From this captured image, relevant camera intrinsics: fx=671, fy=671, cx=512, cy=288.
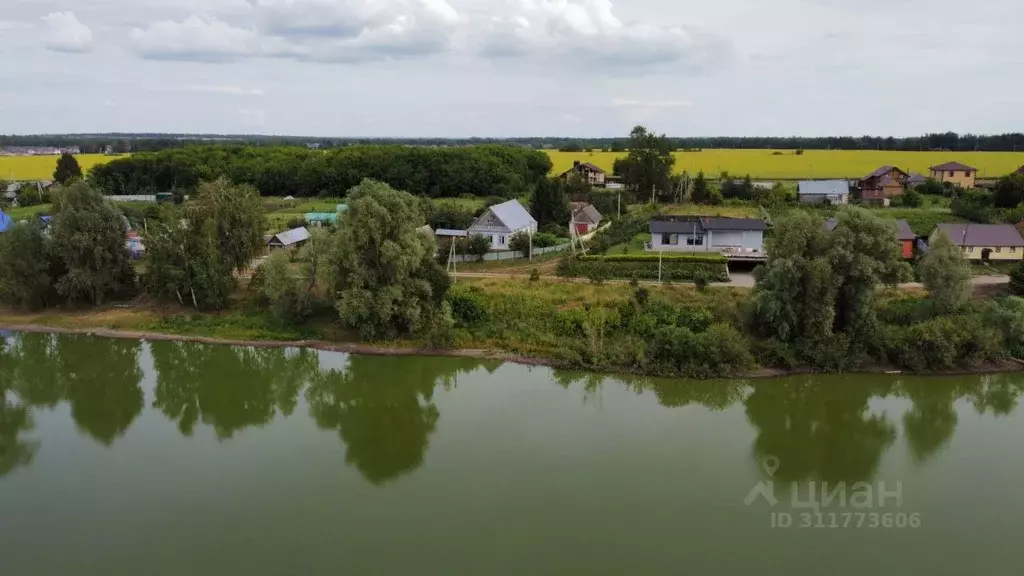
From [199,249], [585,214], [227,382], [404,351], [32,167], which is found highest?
[32,167]

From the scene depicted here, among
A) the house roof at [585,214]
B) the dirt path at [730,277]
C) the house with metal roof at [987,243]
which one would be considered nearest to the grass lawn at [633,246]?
the house roof at [585,214]

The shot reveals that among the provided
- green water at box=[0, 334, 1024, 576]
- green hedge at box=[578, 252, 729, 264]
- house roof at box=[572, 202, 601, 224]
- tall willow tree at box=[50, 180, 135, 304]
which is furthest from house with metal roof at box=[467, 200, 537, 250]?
tall willow tree at box=[50, 180, 135, 304]

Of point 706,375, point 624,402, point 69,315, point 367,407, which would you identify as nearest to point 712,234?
point 706,375

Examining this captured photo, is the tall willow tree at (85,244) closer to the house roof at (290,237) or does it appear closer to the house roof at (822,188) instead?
the house roof at (290,237)

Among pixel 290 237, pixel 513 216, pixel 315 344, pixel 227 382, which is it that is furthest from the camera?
pixel 513 216

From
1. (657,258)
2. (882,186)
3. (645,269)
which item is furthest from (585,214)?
(882,186)

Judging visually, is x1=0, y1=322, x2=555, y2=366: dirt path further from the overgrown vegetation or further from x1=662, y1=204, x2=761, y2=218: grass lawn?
x1=662, y1=204, x2=761, y2=218: grass lawn

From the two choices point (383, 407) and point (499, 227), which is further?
point (499, 227)

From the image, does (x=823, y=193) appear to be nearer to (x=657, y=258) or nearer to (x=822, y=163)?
(x=657, y=258)
